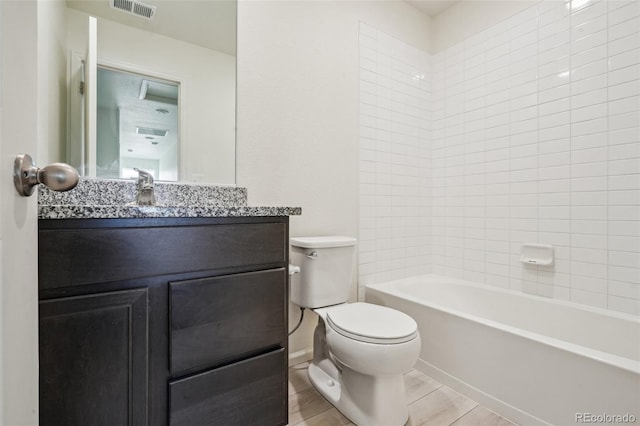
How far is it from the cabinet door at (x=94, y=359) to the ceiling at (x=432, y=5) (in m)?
2.70

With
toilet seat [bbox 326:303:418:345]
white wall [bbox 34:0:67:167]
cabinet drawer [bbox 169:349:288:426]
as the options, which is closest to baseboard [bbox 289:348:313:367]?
toilet seat [bbox 326:303:418:345]

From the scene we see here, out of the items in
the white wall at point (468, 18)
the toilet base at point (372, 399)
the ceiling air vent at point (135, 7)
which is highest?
the white wall at point (468, 18)

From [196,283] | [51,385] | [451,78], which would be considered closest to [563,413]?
[196,283]

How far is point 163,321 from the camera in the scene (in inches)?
31.9

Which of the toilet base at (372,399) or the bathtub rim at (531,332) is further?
the toilet base at (372,399)

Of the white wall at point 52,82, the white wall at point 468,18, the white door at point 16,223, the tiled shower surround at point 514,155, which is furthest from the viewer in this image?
the white wall at point 468,18

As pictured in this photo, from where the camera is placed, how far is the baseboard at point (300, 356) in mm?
1796

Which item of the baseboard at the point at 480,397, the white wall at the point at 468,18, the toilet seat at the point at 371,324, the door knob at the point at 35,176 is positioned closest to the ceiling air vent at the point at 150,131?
the door knob at the point at 35,176

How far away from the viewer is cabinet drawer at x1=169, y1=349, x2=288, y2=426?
2.77 ft

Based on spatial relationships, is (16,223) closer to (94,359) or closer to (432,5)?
(94,359)

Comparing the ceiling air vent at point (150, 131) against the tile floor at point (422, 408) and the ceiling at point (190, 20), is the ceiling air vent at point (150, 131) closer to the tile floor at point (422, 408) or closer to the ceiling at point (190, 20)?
the ceiling at point (190, 20)

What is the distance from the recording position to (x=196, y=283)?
33.9 inches

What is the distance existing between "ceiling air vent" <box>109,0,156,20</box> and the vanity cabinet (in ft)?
3.81

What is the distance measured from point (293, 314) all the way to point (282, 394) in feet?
2.55
